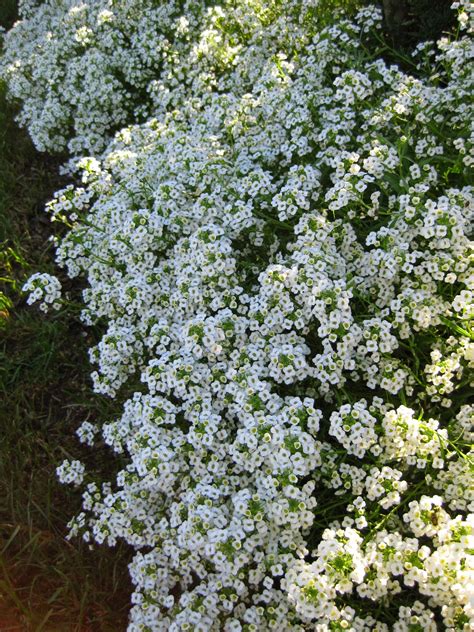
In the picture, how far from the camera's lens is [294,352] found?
3.26 m

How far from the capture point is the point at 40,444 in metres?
4.39

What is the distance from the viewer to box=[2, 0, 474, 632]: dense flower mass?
114 inches

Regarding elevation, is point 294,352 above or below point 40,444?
above

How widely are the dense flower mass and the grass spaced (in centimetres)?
25

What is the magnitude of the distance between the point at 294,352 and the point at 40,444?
2057 millimetres

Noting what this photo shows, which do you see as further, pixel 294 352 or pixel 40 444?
pixel 40 444

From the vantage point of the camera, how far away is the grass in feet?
11.8

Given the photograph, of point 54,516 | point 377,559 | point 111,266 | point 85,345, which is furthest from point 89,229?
point 377,559

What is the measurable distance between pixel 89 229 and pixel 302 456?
7.45 feet

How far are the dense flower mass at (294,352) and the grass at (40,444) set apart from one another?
25cm

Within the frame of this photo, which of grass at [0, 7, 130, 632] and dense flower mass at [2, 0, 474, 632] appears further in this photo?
grass at [0, 7, 130, 632]

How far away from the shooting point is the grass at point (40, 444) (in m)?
3.61

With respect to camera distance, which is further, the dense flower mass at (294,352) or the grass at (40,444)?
the grass at (40,444)

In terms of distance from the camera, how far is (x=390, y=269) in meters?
3.34
